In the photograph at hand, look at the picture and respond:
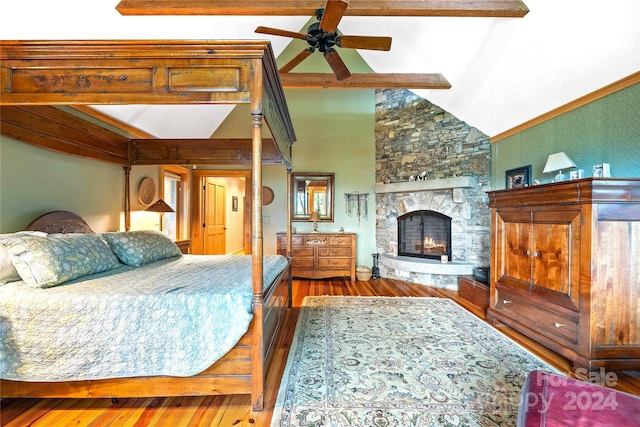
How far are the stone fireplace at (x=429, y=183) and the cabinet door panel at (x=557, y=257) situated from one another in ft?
6.04

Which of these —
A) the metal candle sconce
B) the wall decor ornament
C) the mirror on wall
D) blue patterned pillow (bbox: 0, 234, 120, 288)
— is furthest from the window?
the metal candle sconce

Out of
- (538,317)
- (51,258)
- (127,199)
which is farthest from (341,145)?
(51,258)

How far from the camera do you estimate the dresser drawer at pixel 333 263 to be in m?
4.93

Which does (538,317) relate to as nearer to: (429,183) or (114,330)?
(429,183)

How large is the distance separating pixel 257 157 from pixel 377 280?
13.0ft

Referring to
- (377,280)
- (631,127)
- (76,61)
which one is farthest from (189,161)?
(631,127)

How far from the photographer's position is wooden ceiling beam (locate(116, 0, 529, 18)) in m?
2.55

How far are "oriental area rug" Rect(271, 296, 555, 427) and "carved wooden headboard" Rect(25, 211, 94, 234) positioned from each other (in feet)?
7.62

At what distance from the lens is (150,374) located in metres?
1.58

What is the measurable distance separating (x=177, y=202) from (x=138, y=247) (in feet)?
8.66

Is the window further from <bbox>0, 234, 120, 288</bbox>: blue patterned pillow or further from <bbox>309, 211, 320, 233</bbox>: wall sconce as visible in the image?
<bbox>0, 234, 120, 288</bbox>: blue patterned pillow

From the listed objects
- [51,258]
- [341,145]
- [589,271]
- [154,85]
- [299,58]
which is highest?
[299,58]

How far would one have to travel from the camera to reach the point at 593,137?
2.64 meters

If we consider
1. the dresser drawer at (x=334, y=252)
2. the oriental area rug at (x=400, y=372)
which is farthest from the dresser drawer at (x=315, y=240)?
the oriental area rug at (x=400, y=372)
